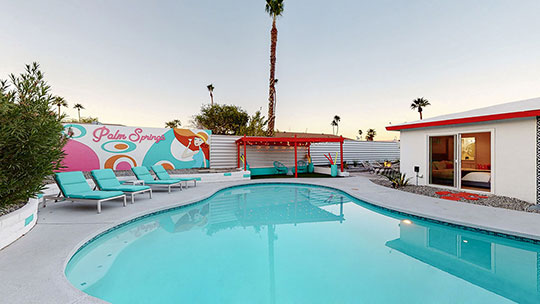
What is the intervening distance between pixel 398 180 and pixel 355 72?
7975mm

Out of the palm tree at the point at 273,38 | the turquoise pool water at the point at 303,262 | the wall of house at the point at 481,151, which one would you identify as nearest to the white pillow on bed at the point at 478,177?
the wall of house at the point at 481,151

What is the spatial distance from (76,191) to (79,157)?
5.63 meters

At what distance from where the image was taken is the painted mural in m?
10.1

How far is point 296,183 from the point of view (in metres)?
10.9

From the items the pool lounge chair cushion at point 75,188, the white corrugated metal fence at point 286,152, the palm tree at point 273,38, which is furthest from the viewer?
the palm tree at point 273,38

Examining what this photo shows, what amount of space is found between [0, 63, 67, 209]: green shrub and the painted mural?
7.06 m

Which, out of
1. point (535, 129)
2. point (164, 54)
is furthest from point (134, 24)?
point (535, 129)

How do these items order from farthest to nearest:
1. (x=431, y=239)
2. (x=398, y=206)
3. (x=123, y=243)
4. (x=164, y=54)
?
1. (x=164, y=54)
2. (x=398, y=206)
3. (x=431, y=239)
4. (x=123, y=243)

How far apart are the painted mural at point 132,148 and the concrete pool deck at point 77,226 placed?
15.5 feet

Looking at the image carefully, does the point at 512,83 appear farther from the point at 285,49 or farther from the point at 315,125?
the point at 315,125

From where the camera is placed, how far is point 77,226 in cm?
427

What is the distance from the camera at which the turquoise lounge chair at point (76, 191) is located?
A: 5.32 m

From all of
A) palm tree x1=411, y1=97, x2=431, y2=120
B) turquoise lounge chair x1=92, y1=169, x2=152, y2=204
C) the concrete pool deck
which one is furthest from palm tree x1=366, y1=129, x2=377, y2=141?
turquoise lounge chair x1=92, y1=169, x2=152, y2=204

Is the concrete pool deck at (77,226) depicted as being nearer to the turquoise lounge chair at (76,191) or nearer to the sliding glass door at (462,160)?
the turquoise lounge chair at (76,191)
